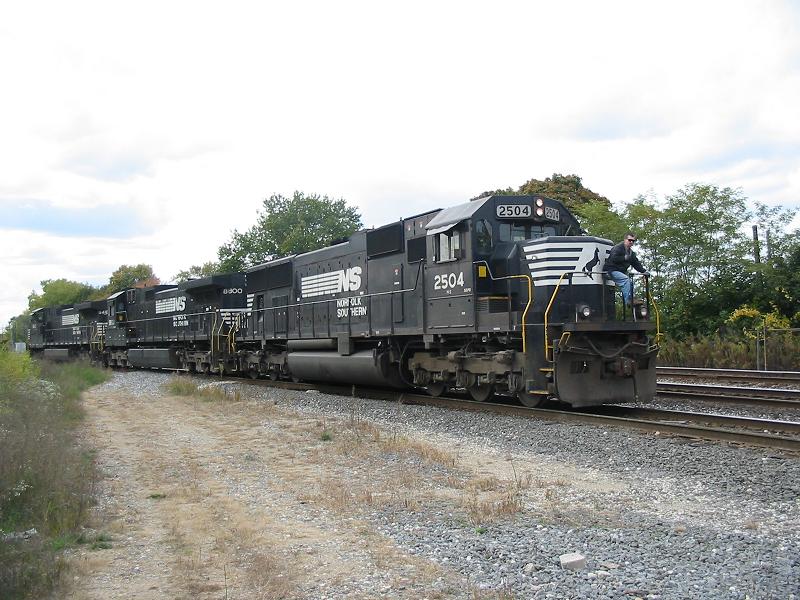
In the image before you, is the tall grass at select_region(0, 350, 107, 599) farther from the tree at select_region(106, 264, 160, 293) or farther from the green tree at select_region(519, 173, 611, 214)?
the tree at select_region(106, 264, 160, 293)

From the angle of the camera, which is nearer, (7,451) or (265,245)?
(7,451)

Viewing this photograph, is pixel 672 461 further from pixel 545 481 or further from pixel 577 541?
pixel 577 541

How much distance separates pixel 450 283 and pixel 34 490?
24.7ft

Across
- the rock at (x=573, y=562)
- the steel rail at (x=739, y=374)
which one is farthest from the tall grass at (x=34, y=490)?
the steel rail at (x=739, y=374)

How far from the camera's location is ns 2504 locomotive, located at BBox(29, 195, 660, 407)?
10445 millimetres

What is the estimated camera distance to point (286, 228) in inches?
1890

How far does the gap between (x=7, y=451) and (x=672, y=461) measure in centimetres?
630

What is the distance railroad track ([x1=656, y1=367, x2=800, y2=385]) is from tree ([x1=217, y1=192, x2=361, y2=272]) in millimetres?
31541

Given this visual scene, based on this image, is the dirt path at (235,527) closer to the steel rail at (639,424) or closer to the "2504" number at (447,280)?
the steel rail at (639,424)

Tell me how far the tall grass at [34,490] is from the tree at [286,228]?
38.1 meters

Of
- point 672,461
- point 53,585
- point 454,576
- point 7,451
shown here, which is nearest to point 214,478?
point 7,451

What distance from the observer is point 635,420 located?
938 cm

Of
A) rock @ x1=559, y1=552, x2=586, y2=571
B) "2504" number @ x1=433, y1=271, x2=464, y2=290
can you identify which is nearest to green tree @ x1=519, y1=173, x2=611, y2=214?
"2504" number @ x1=433, y1=271, x2=464, y2=290

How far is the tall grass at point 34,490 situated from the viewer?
407 centimetres
